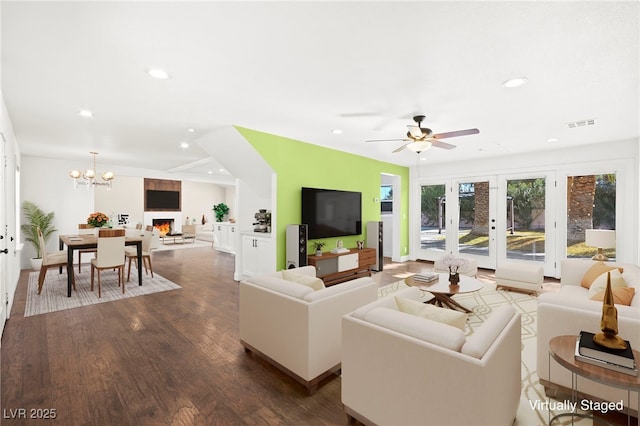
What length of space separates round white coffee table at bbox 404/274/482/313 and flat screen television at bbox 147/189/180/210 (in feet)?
36.4

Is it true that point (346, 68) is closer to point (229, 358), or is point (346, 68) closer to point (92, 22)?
point (92, 22)

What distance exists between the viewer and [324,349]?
2289 mm

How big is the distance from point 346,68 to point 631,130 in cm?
491

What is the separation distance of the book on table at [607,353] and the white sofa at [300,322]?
1455 millimetres

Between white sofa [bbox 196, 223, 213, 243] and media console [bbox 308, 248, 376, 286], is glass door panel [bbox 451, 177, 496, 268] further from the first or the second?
white sofa [bbox 196, 223, 213, 243]

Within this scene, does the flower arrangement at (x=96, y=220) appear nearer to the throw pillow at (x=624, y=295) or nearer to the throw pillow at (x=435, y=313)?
the throw pillow at (x=435, y=313)

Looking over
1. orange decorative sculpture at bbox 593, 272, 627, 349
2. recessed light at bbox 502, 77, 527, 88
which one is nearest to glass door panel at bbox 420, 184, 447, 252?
recessed light at bbox 502, 77, 527, 88

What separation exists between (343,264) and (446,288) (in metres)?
2.23

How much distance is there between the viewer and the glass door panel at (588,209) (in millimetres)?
5379

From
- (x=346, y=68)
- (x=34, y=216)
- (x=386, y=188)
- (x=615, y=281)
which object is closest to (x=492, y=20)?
(x=346, y=68)

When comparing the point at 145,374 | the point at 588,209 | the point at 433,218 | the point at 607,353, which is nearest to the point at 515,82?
the point at 607,353

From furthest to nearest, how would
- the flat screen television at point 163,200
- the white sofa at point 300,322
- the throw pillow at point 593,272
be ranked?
the flat screen television at point 163,200
the throw pillow at point 593,272
the white sofa at point 300,322

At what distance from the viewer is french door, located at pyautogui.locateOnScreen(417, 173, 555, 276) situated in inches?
241

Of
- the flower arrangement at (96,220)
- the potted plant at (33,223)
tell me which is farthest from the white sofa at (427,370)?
the potted plant at (33,223)
